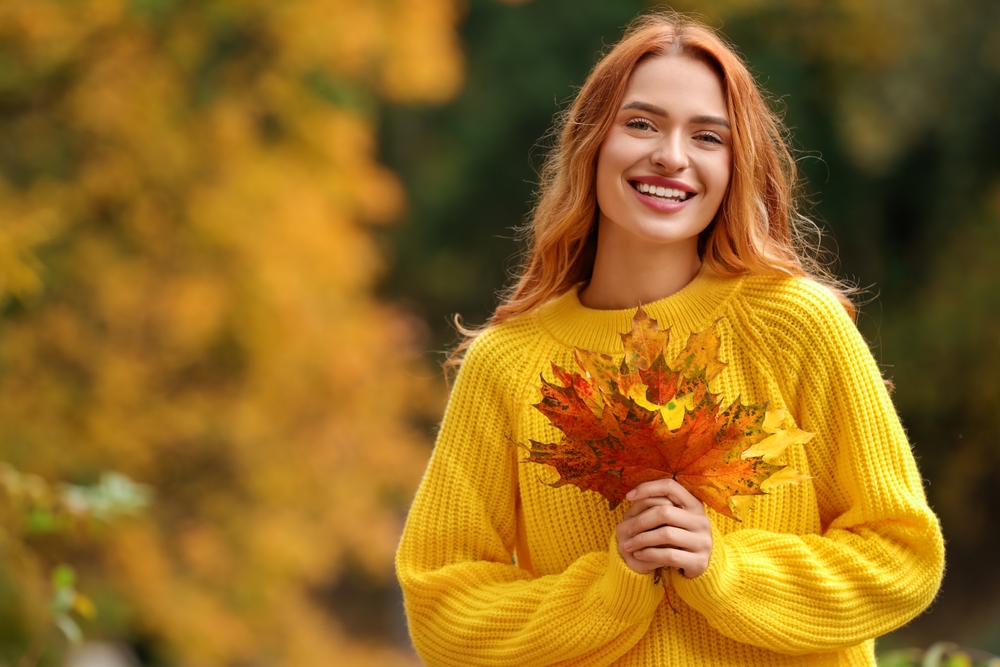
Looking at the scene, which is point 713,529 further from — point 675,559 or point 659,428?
point 659,428

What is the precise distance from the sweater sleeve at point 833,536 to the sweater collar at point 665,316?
97 millimetres

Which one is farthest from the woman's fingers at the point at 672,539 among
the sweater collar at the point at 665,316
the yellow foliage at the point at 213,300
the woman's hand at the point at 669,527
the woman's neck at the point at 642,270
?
the yellow foliage at the point at 213,300

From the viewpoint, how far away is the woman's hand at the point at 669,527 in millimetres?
1691

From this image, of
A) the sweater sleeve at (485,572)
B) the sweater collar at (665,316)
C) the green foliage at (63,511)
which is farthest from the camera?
the green foliage at (63,511)

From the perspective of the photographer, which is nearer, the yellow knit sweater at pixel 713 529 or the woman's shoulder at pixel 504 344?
the yellow knit sweater at pixel 713 529

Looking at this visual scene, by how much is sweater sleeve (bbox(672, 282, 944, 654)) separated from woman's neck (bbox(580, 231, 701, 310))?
0.18m

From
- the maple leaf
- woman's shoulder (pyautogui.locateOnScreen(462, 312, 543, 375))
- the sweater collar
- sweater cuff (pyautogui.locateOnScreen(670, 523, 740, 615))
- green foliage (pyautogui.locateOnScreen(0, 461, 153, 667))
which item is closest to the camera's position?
the maple leaf

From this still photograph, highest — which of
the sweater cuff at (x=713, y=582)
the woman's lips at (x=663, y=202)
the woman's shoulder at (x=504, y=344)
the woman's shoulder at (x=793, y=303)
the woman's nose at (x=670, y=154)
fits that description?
the woman's nose at (x=670, y=154)

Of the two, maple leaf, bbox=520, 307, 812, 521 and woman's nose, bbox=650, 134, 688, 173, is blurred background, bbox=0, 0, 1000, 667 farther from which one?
maple leaf, bbox=520, 307, 812, 521

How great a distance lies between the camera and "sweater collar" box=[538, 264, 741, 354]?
200 cm

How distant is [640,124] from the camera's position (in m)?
1.96

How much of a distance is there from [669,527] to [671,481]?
0.22 ft

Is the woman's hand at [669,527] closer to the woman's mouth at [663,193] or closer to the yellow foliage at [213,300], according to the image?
the woman's mouth at [663,193]

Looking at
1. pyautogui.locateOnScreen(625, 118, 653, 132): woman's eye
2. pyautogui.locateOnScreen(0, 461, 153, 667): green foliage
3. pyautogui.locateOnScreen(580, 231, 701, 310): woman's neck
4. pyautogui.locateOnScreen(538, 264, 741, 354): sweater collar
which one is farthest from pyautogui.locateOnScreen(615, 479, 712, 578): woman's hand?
pyautogui.locateOnScreen(0, 461, 153, 667): green foliage
